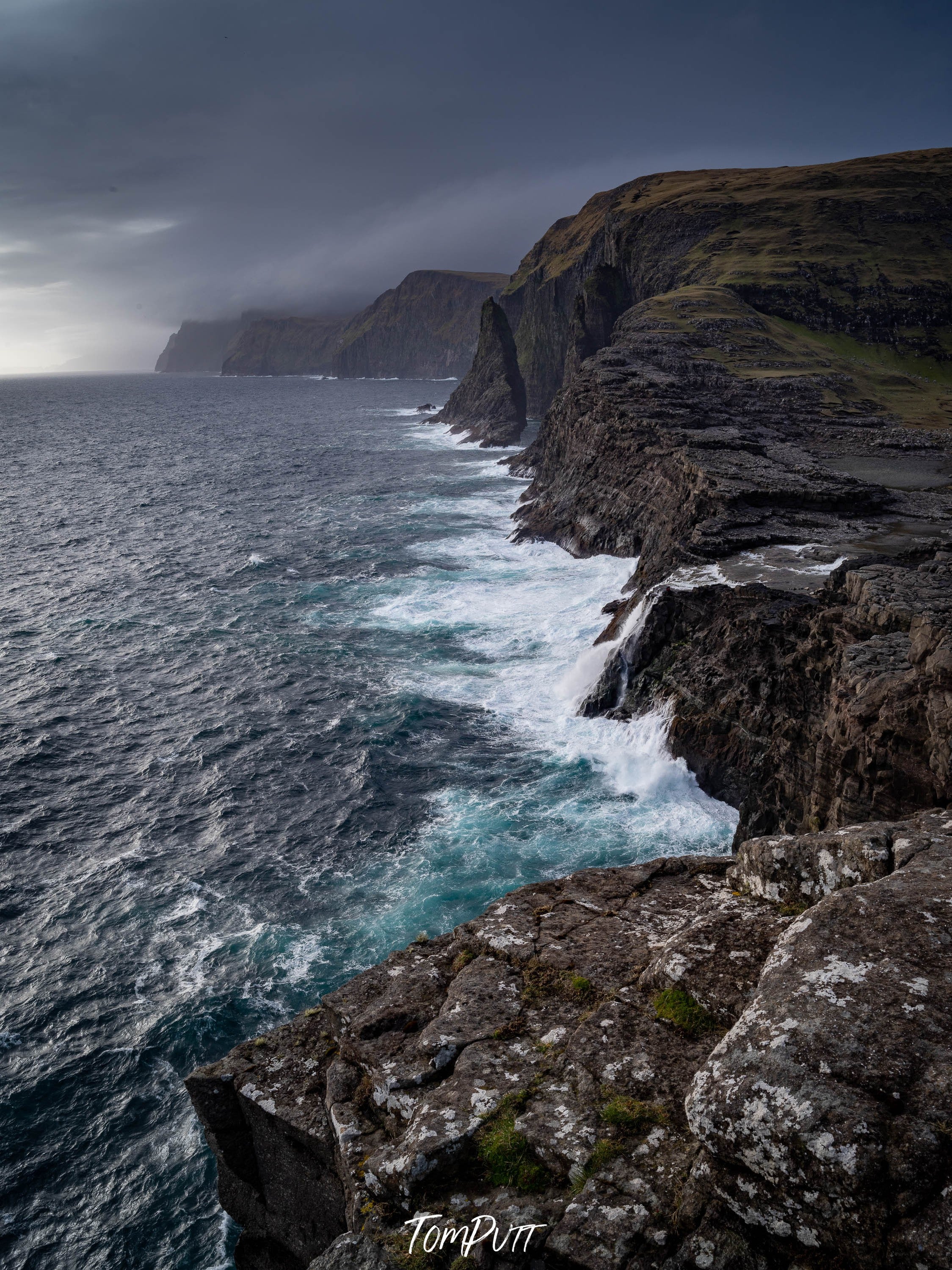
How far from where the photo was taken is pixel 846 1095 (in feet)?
21.9

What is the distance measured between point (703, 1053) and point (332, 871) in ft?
59.0

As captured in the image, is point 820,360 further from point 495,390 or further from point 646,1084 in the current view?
point 646,1084

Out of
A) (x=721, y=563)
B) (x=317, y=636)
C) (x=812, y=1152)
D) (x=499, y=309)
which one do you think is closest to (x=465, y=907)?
(x=812, y=1152)

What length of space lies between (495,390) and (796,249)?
4908cm

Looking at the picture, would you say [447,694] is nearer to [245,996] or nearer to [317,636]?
[317,636]

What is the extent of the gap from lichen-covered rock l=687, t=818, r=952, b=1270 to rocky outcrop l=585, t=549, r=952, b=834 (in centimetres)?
917

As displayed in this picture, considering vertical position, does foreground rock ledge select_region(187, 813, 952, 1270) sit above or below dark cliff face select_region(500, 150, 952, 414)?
below

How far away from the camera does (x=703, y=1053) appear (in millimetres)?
8852

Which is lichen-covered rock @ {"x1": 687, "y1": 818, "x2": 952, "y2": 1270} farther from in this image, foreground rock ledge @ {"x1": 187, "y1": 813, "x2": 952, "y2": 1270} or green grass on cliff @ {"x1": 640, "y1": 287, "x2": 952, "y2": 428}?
green grass on cliff @ {"x1": 640, "y1": 287, "x2": 952, "y2": 428}

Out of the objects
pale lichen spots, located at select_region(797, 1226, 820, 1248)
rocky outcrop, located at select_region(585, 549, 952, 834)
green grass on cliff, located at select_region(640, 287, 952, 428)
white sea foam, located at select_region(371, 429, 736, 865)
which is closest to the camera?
pale lichen spots, located at select_region(797, 1226, 820, 1248)

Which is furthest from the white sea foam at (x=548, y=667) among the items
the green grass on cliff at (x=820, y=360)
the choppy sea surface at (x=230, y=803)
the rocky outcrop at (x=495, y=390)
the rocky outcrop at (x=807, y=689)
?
the rocky outcrop at (x=495, y=390)

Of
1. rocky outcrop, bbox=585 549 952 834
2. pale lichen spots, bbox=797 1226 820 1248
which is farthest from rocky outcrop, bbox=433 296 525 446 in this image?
pale lichen spots, bbox=797 1226 820 1248

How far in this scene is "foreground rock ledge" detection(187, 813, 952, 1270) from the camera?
21.2 feet

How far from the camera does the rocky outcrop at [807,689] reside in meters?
16.8
